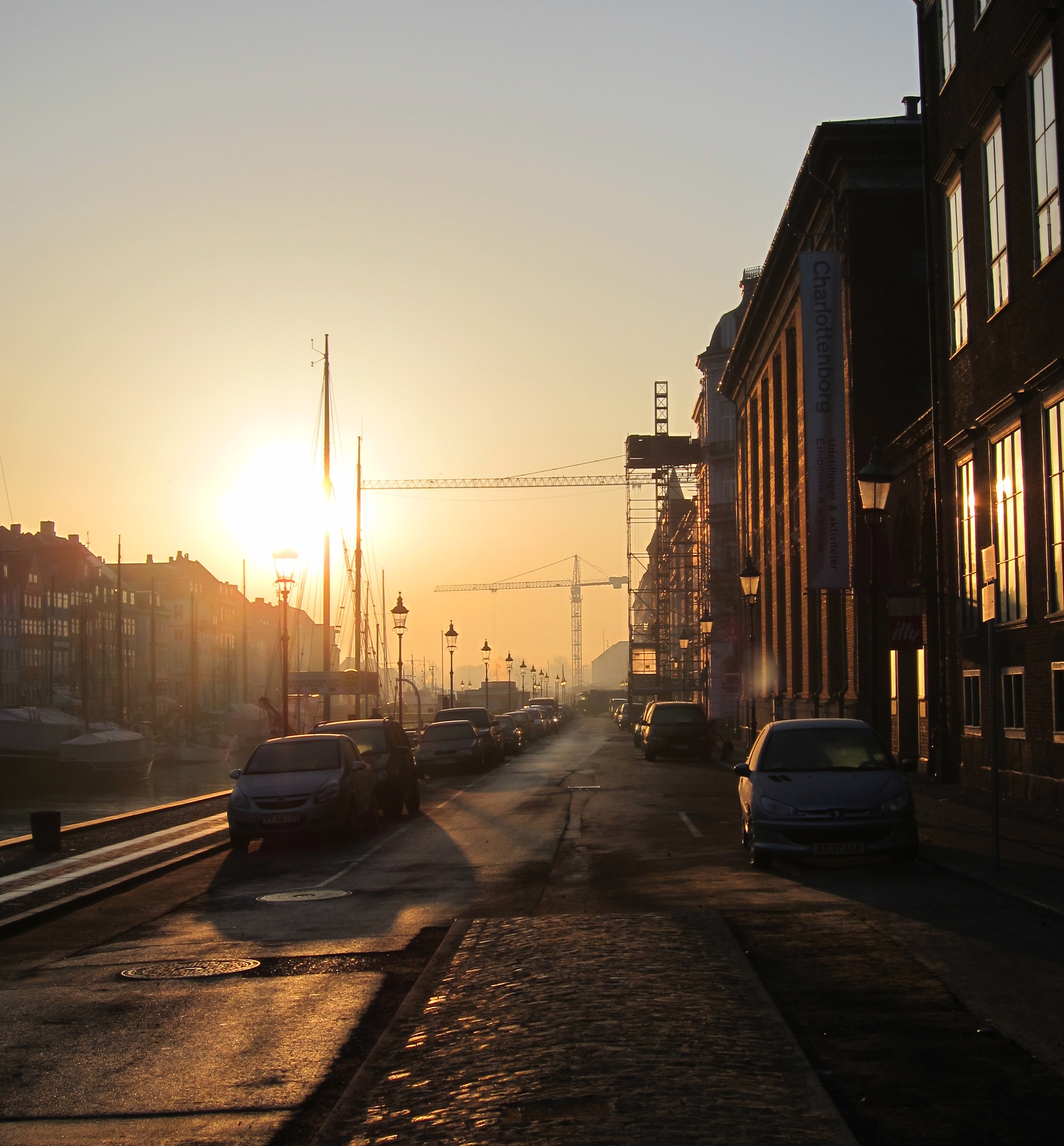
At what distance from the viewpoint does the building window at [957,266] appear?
23.6 metres

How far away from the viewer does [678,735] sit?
140 feet

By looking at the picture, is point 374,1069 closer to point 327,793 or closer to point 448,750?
point 327,793

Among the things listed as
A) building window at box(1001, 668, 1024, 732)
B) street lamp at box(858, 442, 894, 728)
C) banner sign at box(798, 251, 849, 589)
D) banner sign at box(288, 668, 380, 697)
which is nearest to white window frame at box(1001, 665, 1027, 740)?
building window at box(1001, 668, 1024, 732)

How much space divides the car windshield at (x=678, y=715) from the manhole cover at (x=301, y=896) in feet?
96.8

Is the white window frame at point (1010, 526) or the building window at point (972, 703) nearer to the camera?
the white window frame at point (1010, 526)

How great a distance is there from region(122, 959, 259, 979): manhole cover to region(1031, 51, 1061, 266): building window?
14.5 m

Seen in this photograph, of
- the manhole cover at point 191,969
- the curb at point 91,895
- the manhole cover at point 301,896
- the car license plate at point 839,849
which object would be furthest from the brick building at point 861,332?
the manhole cover at point 191,969

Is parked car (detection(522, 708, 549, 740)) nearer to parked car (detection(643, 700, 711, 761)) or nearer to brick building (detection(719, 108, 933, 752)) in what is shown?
parked car (detection(643, 700, 711, 761))

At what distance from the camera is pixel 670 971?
8.29 meters

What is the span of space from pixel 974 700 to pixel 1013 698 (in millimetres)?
3054

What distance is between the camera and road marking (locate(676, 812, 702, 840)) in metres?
18.4

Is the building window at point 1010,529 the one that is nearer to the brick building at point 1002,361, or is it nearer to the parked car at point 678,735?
the brick building at point 1002,361

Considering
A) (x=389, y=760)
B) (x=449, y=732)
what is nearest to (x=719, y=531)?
(x=449, y=732)

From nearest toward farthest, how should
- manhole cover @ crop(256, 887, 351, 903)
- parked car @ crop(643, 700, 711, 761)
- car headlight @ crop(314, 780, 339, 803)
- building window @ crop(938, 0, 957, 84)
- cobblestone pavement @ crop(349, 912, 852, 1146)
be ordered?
cobblestone pavement @ crop(349, 912, 852, 1146), manhole cover @ crop(256, 887, 351, 903), car headlight @ crop(314, 780, 339, 803), building window @ crop(938, 0, 957, 84), parked car @ crop(643, 700, 711, 761)
